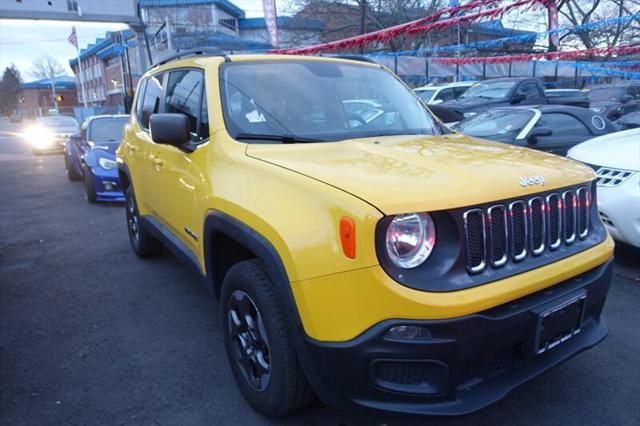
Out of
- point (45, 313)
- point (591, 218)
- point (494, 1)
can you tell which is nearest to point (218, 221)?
point (591, 218)

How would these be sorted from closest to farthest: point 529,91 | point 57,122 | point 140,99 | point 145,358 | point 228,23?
point 145,358 < point 140,99 < point 529,91 < point 57,122 < point 228,23

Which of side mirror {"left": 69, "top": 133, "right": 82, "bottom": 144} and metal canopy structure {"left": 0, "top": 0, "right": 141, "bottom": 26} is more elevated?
metal canopy structure {"left": 0, "top": 0, "right": 141, "bottom": 26}

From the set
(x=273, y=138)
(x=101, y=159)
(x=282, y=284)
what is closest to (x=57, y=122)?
(x=101, y=159)

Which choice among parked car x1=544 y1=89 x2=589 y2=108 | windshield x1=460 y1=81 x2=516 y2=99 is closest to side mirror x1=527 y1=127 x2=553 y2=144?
windshield x1=460 y1=81 x2=516 y2=99

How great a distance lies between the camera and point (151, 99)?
4.66 metres

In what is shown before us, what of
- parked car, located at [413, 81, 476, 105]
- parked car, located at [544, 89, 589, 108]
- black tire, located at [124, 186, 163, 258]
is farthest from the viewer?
parked car, located at [413, 81, 476, 105]

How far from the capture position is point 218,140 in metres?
2.99

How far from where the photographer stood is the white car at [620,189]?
434cm

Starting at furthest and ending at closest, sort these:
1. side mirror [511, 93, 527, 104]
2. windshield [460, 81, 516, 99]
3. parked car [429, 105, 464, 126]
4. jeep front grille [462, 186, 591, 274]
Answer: windshield [460, 81, 516, 99] < side mirror [511, 93, 527, 104] < parked car [429, 105, 464, 126] < jeep front grille [462, 186, 591, 274]

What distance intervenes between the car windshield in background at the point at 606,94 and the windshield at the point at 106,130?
45.3 feet

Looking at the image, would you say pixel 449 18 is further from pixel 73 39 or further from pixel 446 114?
pixel 73 39

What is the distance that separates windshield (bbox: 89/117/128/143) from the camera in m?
9.42

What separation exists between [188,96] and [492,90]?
10.9 metres

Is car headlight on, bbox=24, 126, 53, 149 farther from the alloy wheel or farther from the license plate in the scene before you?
the license plate
